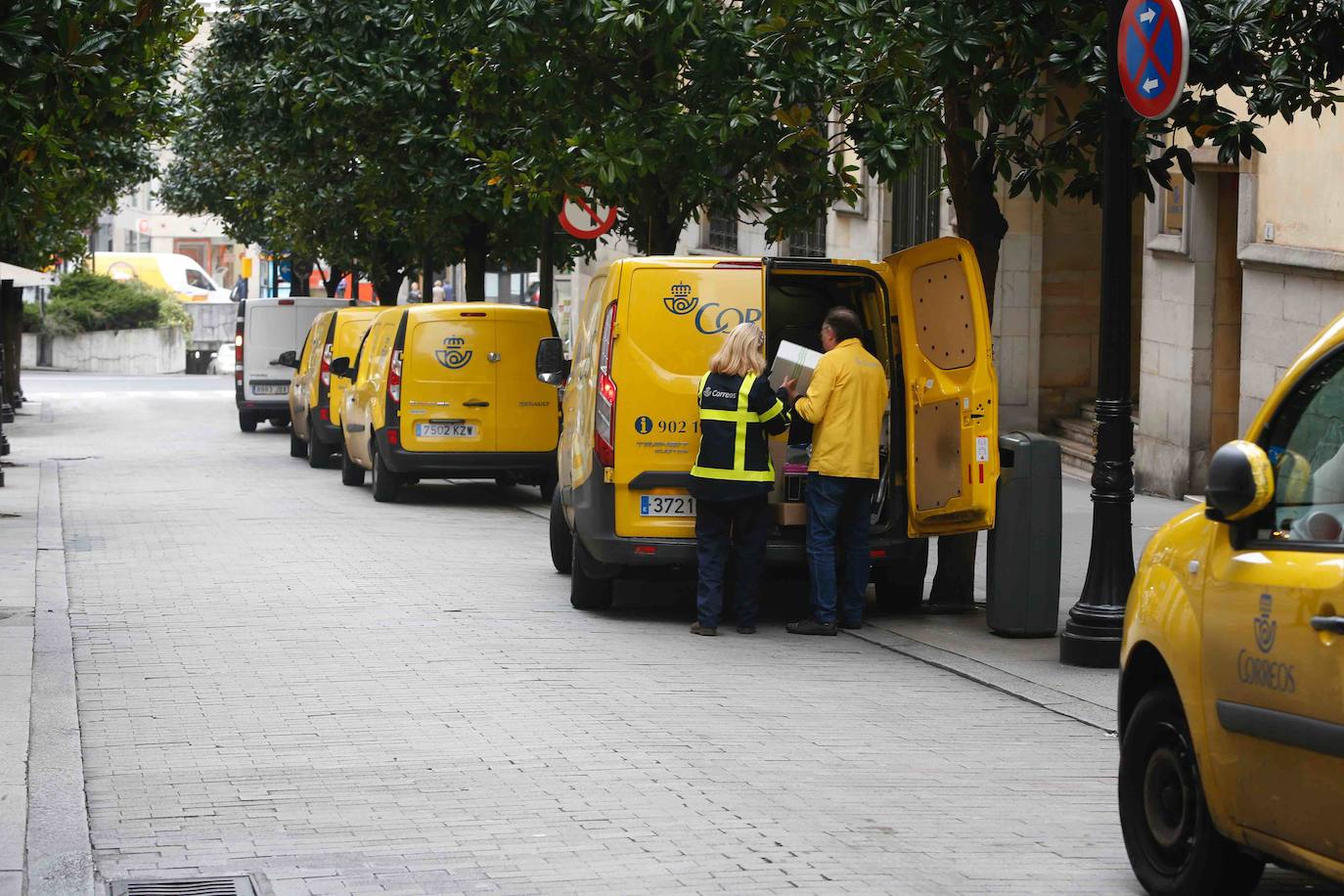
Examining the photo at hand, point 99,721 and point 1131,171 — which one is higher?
point 1131,171

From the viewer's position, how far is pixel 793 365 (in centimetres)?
1170

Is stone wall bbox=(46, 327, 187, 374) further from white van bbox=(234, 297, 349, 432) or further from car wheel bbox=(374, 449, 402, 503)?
car wheel bbox=(374, 449, 402, 503)

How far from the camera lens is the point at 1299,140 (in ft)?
56.1

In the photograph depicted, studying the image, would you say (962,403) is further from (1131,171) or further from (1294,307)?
(1294,307)

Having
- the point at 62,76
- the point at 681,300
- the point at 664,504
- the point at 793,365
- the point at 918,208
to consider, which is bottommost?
the point at 664,504

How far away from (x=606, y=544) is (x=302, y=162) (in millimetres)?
19313

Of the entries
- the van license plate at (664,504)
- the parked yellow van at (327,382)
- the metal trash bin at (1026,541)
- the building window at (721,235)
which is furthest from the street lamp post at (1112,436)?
the building window at (721,235)

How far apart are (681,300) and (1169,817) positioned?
631 centimetres

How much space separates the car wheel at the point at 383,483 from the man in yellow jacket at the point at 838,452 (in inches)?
363

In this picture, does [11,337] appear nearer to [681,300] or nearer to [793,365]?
[681,300]

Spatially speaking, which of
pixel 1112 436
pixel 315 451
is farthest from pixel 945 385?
pixel 315 451

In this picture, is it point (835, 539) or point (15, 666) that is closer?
point (15, 666)

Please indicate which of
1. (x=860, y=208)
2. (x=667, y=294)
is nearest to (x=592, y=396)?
(x=667, y=294)

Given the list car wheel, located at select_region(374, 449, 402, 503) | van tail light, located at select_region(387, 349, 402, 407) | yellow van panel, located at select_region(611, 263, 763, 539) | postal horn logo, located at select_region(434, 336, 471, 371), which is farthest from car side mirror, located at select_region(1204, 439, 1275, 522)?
car wheel, located at select_region(374, 449, 402, 503)
